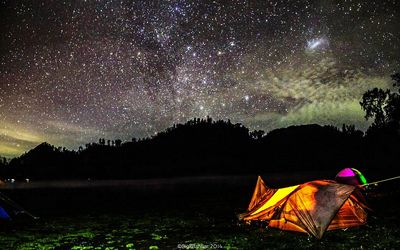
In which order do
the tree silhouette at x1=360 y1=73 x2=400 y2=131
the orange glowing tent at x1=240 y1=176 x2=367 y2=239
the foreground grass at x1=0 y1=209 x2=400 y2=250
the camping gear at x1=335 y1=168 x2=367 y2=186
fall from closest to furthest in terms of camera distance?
the foreground grass at x1=0 y1=209 x2=400 y2=250 < the orange glowing tent at x1=240 y1=176 x2=367 y2=239 < the camping gear at x1=335 y1=168 x2=367 y2=186 < the tree silhouette at x1=360 y1=73 x2=400 y2=131

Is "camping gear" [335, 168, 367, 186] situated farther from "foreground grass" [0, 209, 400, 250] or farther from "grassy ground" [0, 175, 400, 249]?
"foreground grass" [0, 209, 400, 250]

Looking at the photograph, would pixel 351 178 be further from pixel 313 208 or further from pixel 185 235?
pixel 185 235

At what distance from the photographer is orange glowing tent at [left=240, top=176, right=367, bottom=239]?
13.2 m

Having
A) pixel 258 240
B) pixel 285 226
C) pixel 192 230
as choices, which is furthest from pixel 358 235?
pixel 192 230

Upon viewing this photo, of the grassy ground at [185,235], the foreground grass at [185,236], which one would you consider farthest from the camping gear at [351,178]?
the foreground grass at [185,236]

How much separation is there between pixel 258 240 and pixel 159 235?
441 cm

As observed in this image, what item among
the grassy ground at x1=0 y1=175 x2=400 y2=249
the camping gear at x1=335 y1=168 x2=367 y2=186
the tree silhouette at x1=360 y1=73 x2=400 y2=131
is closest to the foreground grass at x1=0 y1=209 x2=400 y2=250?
the grassy ground at x1=0 y1=175 x2=400 y2=249

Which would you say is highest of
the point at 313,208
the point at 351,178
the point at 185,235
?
the point at 351,178

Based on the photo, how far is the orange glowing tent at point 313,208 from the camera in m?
13.2

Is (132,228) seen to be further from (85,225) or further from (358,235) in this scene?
(358,235)

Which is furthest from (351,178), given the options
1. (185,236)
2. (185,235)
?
(185,236)

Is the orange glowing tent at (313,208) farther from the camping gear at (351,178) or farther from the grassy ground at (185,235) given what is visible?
the camping gear at (351,178)

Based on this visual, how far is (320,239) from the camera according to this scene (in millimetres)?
12578

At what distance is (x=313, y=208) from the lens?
1351cm
